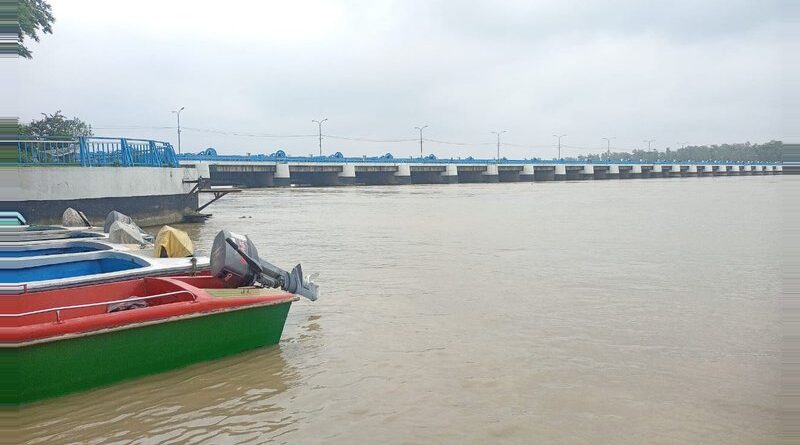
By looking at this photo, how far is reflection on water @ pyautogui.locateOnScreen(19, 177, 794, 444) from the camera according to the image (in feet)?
18.1

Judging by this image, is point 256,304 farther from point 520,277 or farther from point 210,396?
point 520,277

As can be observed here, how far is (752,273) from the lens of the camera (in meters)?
13.1

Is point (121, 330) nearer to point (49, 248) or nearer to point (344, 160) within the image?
Answer: point (49, 248)

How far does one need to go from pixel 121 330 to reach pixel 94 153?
19.0 meters

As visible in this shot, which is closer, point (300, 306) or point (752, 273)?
point (300, 306)

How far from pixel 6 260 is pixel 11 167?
1266 cm

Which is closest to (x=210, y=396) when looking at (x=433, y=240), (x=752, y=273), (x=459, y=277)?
(x=459, y=277)

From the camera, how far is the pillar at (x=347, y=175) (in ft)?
240

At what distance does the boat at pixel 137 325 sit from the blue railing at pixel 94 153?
14472mm

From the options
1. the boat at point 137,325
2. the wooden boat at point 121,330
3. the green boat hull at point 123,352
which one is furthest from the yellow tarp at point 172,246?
the green boat hull at point 123,352

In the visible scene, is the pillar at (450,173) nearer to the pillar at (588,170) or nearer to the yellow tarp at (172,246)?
the pillar at (588,170)

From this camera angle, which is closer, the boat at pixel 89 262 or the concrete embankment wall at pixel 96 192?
the boat at pixel 89 262

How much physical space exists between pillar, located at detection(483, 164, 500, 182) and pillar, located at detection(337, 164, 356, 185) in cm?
2299

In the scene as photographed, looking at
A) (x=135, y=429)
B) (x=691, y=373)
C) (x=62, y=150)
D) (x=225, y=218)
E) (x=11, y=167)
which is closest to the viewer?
(x=135, y=429)
